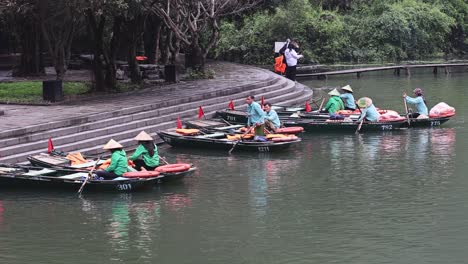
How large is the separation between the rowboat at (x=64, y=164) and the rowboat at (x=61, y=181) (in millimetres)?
136

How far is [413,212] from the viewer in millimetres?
12438

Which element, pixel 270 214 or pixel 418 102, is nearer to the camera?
pixel 270 214

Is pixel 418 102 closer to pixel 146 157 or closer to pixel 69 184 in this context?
pixel 146 157

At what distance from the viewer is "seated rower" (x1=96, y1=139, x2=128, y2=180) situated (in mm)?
13406

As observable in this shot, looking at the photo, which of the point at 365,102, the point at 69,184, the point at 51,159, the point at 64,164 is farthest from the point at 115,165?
the point at 365,102

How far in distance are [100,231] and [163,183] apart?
2.72 meters

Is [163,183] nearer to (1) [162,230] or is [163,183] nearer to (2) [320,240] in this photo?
(1) [162,230]

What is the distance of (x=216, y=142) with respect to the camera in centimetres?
1748

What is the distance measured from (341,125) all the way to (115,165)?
8.20 meters

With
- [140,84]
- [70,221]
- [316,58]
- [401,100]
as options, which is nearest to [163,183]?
[70,221]

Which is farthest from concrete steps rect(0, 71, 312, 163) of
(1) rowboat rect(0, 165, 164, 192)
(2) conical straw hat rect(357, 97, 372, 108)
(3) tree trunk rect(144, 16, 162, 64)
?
(3) tree trunk rect(144, 16, 162, 64)

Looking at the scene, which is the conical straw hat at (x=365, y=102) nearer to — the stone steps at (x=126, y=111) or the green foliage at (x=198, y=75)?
the stone steps at (x=126, y=111)

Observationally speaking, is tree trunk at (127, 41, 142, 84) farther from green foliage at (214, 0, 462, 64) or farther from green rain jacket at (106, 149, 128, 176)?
green foliage at (214, 0, 462, 64)

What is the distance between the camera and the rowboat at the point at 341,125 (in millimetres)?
19906
